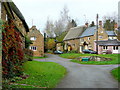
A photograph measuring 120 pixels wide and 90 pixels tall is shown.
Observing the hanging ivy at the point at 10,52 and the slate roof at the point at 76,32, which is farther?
the slate roof at the point at 76,32

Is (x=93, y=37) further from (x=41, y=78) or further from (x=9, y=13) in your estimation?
(x=9, y=13)

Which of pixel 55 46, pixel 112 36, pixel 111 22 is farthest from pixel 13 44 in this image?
pixel 111 22

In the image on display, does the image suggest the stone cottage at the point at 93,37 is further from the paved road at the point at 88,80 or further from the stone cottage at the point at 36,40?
the paved road at the point at 88,80

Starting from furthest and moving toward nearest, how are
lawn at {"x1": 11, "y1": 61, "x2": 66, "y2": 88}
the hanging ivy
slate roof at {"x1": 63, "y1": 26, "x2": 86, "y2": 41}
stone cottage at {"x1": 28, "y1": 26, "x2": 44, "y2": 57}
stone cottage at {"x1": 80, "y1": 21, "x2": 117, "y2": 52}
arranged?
slate roof at {"x1": 63, "y1": 26, "x2": 86, "y2": 41}, stone cottage at {"x1": 80, "y1": 21, "x2": 117, "y2": 52}, stone cottage at {"x1": 28, "y1": 26, "x2": 44, "y2": 57}, lawn at {"x1": 11, "y1": 61, "x2": 66, "y2": 88}, the hanging ivy

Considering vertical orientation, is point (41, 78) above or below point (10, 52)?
below

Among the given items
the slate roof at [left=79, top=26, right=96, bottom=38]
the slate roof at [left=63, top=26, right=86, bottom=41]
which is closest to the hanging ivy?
the slate roof at [left=79, top=26, right=96, bottom=38]

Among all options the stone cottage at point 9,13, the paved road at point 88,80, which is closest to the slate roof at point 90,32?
the paved road at point 88,80

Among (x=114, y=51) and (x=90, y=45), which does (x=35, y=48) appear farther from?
(x=114, y=51)

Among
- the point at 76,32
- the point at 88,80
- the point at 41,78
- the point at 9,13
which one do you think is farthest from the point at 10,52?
the point at 76,32

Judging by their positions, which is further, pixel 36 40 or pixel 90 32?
pixel 90 32

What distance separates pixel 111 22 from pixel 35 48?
44.2 meters

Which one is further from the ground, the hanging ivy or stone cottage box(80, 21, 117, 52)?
stone cottage box(80, 21, 117, 52)

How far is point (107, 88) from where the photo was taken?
8.55 metres

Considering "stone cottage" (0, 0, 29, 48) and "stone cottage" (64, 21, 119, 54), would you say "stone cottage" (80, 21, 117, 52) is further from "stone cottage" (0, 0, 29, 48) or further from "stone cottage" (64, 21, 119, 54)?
"stone cottage" (0, 0, 29, 48)
